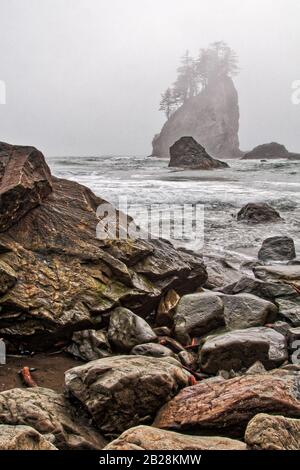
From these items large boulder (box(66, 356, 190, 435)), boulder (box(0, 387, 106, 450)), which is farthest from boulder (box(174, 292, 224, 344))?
boulder (box(0, 387, 106, 450))

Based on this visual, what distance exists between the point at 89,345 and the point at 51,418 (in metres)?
1.27

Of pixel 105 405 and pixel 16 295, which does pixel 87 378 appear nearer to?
pixel 105 405

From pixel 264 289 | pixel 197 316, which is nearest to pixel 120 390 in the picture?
pixel 197 316

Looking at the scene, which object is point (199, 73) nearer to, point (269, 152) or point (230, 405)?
point (269, 152)

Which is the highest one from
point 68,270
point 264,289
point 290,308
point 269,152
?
point 269,152

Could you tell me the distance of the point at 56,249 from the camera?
468 centimetres

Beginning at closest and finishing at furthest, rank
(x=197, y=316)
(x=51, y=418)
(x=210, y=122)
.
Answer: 1. (x=51, y=418)
2. (x=197, y=316)
3. (x=210, y=122)

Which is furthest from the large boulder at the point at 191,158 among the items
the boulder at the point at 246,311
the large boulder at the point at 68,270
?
the boulder at the point at 246,311

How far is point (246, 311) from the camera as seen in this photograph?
4551mm

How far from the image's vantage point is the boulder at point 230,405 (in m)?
2.60

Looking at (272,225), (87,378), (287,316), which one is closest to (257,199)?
(272,225)

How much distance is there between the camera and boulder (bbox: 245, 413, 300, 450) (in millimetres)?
2211

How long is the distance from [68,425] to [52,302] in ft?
5.47

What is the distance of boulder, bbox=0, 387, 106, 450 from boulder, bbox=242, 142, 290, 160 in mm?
63316
